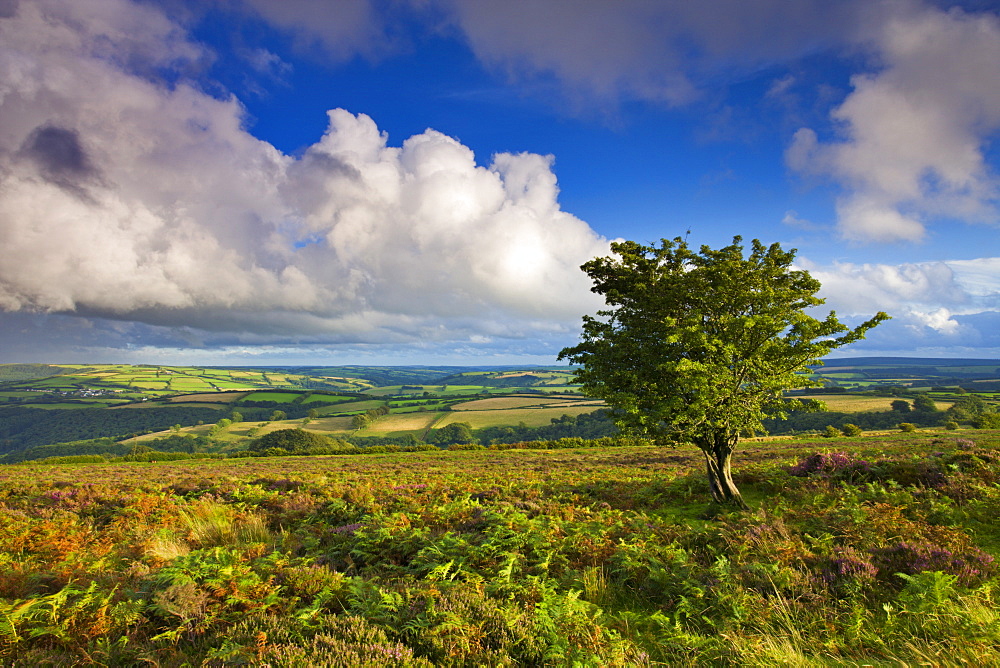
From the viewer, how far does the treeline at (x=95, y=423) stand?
568ft

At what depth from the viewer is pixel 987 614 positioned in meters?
4.47

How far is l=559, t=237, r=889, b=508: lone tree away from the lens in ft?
35.0

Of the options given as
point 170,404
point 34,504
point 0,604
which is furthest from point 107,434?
point 0,604

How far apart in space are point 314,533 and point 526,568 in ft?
18.4

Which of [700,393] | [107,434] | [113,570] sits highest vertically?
[700,393]

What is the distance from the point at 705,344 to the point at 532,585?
7.31m

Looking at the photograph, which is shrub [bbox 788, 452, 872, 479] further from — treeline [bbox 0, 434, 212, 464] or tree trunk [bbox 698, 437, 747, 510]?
treeline [bbox 0, 434, 212, 464]

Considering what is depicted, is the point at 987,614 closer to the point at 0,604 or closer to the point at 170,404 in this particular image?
the point at 0,604

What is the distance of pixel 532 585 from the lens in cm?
604

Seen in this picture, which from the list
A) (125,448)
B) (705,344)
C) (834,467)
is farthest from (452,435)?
(705,344)

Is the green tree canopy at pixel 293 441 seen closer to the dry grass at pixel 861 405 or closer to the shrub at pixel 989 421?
the shrub at pixel 989 421

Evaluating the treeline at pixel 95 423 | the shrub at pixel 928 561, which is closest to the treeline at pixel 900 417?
the shrub at pixel 928 561

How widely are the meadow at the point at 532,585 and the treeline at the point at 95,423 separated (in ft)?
659

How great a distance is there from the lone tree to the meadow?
2.40m
